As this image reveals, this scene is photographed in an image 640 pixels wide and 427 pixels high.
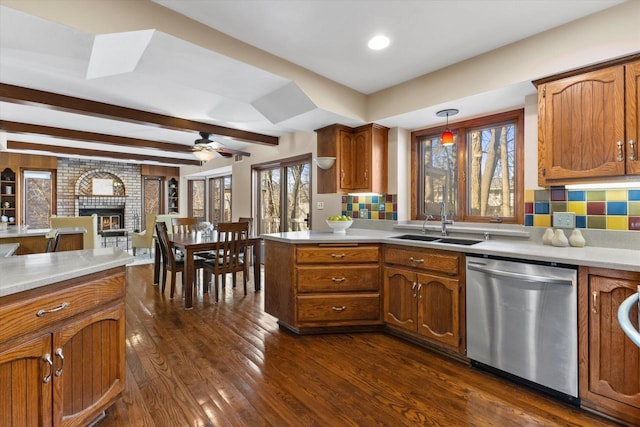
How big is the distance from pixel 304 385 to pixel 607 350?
1.74 metres

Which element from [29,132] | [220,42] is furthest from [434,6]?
[29,132]

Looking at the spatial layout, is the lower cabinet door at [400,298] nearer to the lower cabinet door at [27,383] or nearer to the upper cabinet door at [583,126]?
the upper cabinet door at [583,126]

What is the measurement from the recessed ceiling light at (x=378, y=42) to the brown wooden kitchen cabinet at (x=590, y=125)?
3.80ft

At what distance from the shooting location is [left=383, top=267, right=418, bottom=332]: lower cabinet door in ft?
8.30

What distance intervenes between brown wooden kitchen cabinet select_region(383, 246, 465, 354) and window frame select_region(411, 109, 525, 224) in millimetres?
947

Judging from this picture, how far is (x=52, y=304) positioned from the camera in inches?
50.4

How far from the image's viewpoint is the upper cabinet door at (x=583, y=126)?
1.88 meters

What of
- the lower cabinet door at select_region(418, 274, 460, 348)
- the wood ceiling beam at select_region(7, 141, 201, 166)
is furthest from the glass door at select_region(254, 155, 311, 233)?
the wood ceiling beam at select_region(7, 141, 201, 166)

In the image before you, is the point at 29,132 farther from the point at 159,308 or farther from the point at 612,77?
the point at 612,77

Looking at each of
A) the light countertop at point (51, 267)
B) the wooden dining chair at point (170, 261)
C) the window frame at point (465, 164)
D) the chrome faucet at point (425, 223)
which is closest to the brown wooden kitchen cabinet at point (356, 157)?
the window frame at point (465, 164)

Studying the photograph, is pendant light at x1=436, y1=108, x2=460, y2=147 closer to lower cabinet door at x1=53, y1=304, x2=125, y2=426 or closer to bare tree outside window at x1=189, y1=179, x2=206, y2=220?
lower cabinet door at x1=53, y1=304, x2=125, y2=426

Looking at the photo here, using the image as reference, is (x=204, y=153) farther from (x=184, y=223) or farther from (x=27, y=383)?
(x=27, y=383)

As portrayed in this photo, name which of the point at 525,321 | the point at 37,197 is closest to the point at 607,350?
the point at 525,321

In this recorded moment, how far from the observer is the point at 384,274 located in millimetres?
2758
